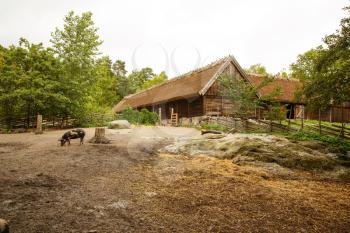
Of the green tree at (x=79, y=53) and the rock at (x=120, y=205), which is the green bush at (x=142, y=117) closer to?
the green tree at (x=79, y=53)

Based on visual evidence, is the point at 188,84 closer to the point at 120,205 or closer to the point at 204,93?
the point at 204,93

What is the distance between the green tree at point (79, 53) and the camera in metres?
23.4

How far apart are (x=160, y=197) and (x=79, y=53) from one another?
22.4 m

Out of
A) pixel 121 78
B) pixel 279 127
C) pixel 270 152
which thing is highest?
pixel 121 78

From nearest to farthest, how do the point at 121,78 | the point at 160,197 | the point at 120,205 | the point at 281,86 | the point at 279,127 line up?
1. the point at 120,205
2. the point at 160,197
3. the point at 279,127
4. the point at 281,86
5. the point at 121,78

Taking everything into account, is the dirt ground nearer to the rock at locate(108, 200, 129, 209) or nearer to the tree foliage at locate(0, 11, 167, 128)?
the rock at locate(108, 200, 129, 209)

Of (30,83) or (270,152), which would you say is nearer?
(270,152)

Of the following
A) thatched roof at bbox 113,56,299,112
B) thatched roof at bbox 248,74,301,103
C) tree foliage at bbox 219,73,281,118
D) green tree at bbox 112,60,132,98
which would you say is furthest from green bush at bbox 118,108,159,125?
green tree at bbox 112,60,132,98

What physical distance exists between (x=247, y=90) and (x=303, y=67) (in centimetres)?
2947

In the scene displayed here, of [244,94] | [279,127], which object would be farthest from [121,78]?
[279,127]

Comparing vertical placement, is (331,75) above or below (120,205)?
above

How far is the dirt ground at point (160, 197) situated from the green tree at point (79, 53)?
1588cm

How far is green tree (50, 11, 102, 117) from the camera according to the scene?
23359 mm

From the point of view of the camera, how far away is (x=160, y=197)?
17.9 ft
